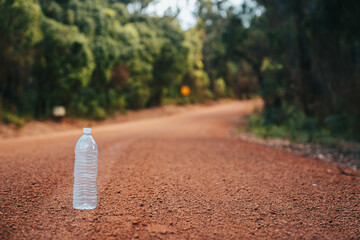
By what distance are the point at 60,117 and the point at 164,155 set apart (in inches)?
481

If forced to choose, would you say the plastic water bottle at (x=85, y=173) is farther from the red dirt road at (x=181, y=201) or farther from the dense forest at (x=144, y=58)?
the dense forest at (x=144, y=58)

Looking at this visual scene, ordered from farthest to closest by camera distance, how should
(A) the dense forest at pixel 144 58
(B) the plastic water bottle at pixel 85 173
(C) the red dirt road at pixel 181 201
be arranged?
(A) the dense forest at pixel 144 58 < (B) the plastic water bottle at pixel 85 173 < (C) the red dirt road at pixel 181 201

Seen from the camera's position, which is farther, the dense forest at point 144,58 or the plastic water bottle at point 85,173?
the dense forest at point 144,58

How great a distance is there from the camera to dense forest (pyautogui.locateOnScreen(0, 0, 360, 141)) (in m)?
11.7

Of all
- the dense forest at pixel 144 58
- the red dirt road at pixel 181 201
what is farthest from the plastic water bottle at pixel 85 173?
the dense forest at pixel 144 58

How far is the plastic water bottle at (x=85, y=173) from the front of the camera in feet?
11.8

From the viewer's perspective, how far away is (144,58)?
85.4 ft

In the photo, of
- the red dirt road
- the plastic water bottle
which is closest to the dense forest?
the red dirt road

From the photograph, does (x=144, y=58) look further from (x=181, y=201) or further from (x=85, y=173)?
(x=181, y=201)

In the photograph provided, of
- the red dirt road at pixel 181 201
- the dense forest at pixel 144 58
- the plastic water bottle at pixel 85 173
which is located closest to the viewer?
the red dirt road at pixel 181 201

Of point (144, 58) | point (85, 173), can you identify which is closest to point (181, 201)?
point (85, 173)

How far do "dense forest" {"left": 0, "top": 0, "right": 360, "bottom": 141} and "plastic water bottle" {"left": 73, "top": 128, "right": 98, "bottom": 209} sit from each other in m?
9.24

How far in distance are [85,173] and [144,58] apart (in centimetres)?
2285

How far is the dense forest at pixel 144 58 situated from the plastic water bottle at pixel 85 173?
30.3ft
